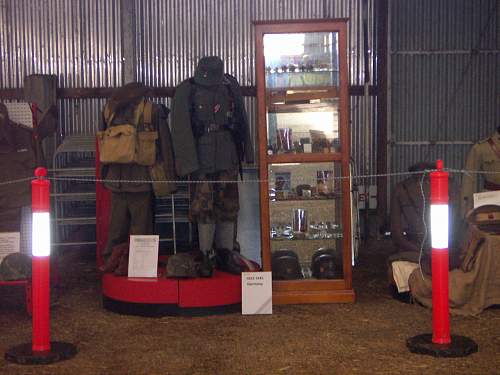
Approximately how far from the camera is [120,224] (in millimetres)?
6406

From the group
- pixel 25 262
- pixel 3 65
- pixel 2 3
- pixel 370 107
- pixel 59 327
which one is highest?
pixel 2 3

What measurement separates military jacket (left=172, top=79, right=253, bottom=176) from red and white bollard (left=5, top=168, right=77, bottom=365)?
159 centimetres

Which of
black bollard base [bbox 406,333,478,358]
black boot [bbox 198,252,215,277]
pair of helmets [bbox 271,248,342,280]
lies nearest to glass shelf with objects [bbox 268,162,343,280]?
pair of helmets [bbox 271,248,342,280]

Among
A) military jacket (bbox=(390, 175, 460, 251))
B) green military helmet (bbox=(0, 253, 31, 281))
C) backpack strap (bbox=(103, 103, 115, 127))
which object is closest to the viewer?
green military helmet (bbox=(0, 253, 31, 281))

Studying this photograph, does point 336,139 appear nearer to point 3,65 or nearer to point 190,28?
point 190,28

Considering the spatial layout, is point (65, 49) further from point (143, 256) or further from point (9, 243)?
point (143, 256)

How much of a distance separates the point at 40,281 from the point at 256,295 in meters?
1.78

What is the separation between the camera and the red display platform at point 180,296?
578 centimetres

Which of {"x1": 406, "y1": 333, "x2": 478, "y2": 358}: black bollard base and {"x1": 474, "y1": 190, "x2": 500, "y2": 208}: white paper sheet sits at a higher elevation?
{"x1": 474, "y1": 190, "x2": 500, "y2": 208}: white paper sheet

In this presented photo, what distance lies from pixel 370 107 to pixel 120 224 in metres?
4.64

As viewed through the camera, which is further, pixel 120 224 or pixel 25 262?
pixel 120 224

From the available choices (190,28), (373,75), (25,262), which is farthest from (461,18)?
(25,262)

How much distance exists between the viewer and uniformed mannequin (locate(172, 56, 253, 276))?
6.07 meters

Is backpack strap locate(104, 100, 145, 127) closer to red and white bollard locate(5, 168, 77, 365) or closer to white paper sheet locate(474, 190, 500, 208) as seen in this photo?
red and white bollard locate(5, 168, 77, 365)
